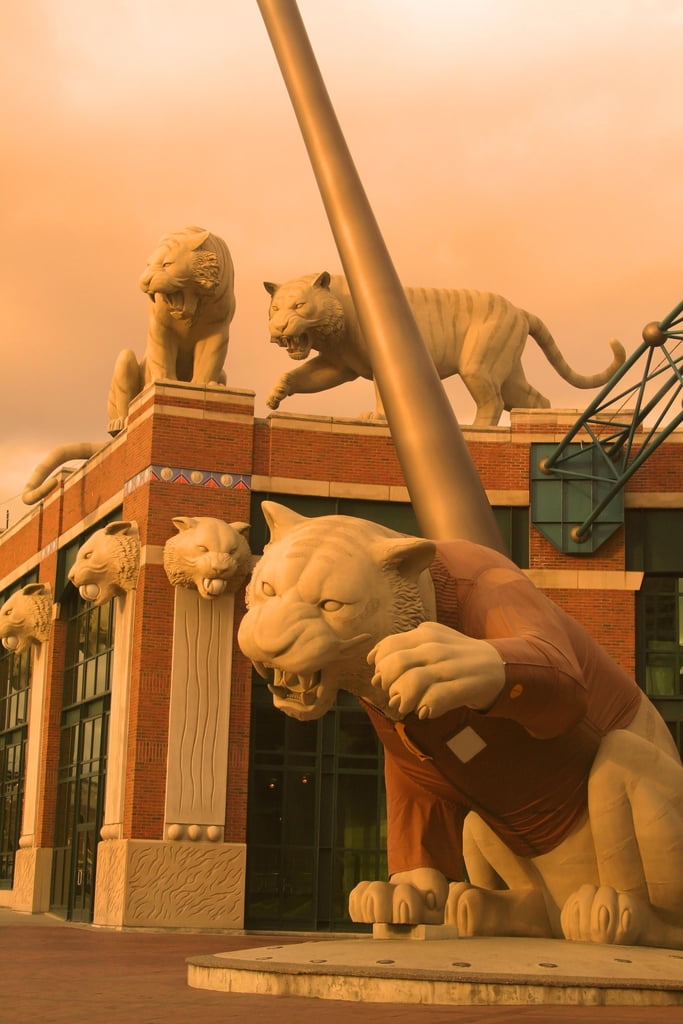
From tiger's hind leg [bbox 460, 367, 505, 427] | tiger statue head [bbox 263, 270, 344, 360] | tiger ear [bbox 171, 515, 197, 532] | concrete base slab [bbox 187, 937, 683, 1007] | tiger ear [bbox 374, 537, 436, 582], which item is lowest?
concrete base slab [bbox 187, 937, 683, 1007]

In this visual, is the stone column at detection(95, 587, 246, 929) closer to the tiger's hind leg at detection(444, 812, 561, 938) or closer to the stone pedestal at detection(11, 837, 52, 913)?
the stone pedestal at detection(11, 837, 52, 913)

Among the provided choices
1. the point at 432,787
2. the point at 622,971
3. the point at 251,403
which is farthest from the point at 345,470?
the point at 622,971

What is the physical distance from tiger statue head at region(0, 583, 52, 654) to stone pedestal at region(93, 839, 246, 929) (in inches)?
238

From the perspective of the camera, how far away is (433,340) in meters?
21.6

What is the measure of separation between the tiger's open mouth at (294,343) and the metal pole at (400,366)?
6.06 metres

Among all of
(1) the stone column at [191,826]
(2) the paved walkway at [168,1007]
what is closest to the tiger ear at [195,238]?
(1) the stone column at [191,826]

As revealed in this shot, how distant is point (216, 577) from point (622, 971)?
509 inches

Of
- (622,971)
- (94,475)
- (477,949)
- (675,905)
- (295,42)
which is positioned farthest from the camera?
(94,475)

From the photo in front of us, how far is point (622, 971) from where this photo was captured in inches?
232

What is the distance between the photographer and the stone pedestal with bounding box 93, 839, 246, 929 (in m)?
18.2

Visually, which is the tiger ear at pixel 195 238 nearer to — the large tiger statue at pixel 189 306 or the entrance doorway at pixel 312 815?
the large tiger statue at pixel 189 306

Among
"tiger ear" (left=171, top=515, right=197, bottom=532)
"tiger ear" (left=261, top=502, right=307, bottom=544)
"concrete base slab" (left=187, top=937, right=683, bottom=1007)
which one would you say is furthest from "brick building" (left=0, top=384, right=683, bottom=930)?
"tiger ear" (left=261, top=502, right=307, bottom=544)

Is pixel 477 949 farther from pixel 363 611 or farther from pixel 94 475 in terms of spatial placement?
pixel 94 475

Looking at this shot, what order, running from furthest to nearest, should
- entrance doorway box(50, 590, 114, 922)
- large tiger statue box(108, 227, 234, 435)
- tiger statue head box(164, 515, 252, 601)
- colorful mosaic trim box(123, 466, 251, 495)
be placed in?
1. entrance doorway box(50, 590, 114, 922)
2. large tiger statue box(108, 227, 234, 435)
3. colorful mosaic trim box(123, 466, 251, 495)
4. tiger statue head box(164, 515, 252, 601)
